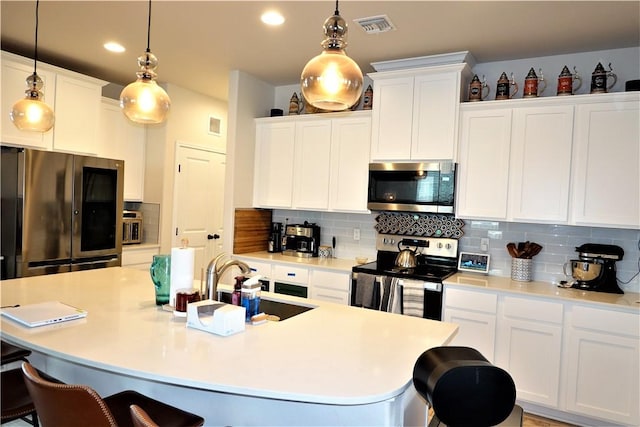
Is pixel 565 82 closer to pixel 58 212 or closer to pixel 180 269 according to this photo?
pixel 180 269

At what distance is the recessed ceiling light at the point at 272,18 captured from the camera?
281 centimetres

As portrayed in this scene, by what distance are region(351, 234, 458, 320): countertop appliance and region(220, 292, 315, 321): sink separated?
128cm

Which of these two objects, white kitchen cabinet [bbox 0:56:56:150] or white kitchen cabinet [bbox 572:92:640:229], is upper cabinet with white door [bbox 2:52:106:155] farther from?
white kitchen cabinet [bbox 572:92:640:229]

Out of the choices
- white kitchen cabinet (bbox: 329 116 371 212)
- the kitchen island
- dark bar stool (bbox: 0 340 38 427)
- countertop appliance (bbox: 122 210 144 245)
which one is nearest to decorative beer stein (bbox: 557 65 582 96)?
white kitchen cabinet (bbox: 329 116 371 212)

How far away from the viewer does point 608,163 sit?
293 centimetres

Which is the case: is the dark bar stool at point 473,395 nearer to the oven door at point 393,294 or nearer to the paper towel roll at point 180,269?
the paper towel roll at point 180,269

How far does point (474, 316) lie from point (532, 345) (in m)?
0.41

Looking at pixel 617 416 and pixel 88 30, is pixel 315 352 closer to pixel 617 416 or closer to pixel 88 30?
pixel 617 416

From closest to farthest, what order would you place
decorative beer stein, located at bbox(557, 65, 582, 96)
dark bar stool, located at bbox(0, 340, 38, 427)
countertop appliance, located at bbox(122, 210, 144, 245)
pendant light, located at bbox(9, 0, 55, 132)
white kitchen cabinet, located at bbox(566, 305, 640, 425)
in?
dark bar stool, located at bbox(0, 340, 38, 427) → pendant light, located at bbox(9, 0, 55, 132) → white kitchen cabinet, located at bbox(566, 305, 640, 425) → decorative beer stein, located at bbox(557, 65, 582, 96) → countertop appliance, located at bbox(122, 210, 144, 245)

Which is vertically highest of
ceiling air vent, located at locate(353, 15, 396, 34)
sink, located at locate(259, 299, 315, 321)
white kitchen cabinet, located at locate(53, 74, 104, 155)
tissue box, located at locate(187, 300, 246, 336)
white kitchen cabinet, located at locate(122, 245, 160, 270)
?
ceiling air vent, located at locate(353, 15, 396, 34)

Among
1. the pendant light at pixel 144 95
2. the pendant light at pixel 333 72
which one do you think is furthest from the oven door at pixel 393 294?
the pendant light at pixel 144 95

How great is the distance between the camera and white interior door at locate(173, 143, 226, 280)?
486cm

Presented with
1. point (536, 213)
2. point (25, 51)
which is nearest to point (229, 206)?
point (25, 51)

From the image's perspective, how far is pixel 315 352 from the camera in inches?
59.6
